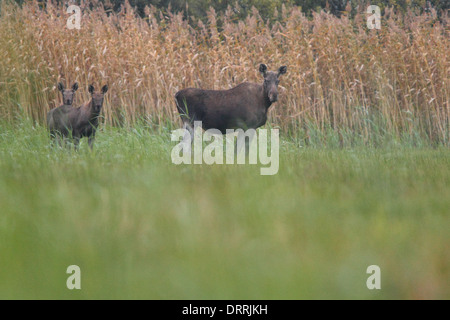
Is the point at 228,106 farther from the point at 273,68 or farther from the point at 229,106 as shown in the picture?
the point at 273,68

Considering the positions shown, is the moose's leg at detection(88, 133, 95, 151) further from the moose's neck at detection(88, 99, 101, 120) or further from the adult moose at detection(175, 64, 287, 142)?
the adult moose at detection(175, 64, 287, 142)

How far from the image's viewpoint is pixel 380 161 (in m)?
6.60

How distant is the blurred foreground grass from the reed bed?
491 cm

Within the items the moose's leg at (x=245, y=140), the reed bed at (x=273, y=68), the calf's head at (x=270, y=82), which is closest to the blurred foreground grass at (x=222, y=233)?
the calf's head at (x=270, y=82)

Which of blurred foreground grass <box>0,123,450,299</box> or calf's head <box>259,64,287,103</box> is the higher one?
calf's head <box>259,64,287,103</box>

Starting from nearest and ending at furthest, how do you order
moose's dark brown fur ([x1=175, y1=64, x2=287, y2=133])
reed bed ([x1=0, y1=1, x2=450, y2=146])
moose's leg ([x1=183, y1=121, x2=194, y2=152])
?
1. moose's dark brown fur ([x1=175, y1=64, x2=287, y2=133])
2. moose's leg ([x1=183, y1=121, x2=194, y2=152])
3. reed bed ([x1=0, y1=1, x2=450, y2=146])

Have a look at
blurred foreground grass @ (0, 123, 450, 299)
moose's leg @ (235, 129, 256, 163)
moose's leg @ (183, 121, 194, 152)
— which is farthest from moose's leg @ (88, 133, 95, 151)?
blurred foreground grass @ (0, 123, 450, 299)

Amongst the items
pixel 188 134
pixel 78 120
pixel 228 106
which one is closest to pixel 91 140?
pixel 78 120

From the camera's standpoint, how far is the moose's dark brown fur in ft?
25.6

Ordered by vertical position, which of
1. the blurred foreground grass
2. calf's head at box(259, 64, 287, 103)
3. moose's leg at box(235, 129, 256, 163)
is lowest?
the blurred foreground grass

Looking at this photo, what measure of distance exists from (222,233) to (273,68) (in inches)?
320

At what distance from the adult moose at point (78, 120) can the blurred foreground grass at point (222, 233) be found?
2592 millimetres

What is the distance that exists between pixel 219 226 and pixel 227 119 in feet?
15.6
